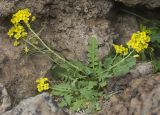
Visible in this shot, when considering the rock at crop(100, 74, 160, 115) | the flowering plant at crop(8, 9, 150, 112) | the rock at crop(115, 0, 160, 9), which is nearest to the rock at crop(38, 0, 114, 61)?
the flowering plant at crop(8, 9, 150, 112)

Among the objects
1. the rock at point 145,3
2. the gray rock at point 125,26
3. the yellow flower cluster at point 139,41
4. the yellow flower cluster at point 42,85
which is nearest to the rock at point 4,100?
the yellow flower cluster at point 42,85

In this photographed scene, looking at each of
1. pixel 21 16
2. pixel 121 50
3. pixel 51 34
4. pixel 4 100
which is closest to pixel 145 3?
pixel 121 50

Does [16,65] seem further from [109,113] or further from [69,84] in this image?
[109,113]

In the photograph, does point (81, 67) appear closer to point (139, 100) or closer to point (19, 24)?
point (19, 24)

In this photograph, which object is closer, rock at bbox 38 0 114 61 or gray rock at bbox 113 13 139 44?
rock at bbox 38 0 114 61

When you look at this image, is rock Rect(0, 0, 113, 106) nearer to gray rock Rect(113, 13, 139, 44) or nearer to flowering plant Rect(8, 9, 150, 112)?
flowering plant Rect(8, 9, 150, 112)

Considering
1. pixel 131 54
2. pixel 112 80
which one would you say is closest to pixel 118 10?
pixel 131 54
